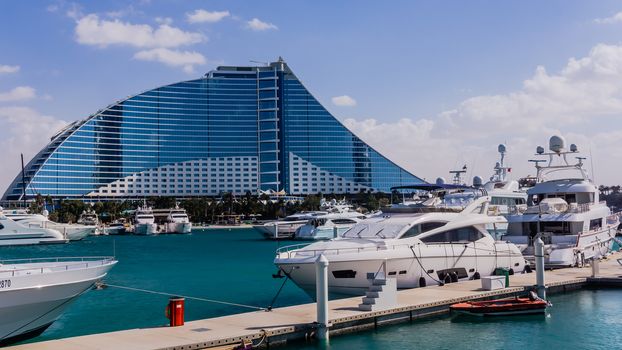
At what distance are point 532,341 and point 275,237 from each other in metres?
86.8

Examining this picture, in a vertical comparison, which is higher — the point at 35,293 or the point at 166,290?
the point at 35,293

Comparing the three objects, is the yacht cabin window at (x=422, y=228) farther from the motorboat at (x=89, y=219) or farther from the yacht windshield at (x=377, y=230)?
the motorboat at (x=89, y=219)

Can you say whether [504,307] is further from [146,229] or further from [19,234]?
[146,229]

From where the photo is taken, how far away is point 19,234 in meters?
100

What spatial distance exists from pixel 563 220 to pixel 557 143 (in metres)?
7.38

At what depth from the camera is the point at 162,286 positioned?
4300 cm

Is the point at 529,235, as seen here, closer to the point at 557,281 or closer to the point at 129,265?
the point at 557,281

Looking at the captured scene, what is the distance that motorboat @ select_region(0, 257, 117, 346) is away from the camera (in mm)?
19484

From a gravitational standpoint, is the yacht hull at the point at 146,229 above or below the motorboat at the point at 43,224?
below

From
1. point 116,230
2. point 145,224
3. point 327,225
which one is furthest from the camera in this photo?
point 116,230

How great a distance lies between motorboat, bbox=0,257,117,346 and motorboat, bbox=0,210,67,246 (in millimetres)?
85845

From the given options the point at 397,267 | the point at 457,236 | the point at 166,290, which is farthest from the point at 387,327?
the point at 166,290

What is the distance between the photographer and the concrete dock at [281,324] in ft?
58.2

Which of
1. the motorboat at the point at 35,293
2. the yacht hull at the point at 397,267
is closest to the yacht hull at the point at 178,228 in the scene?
the yacht hull at the point at 397,267
